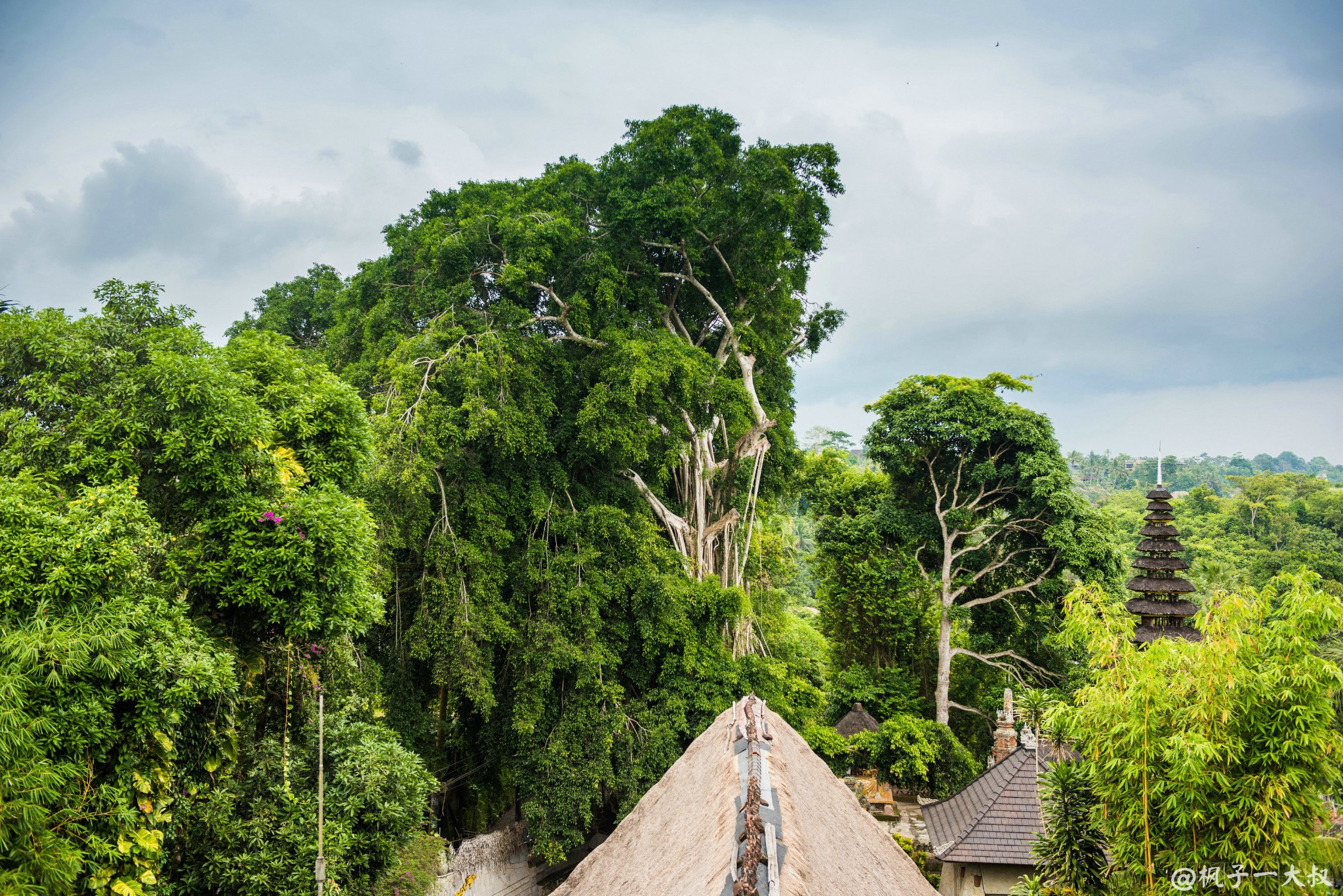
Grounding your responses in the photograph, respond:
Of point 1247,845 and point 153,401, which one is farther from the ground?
point 153,401

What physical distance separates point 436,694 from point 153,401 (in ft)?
20.9

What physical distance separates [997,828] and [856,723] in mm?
7187

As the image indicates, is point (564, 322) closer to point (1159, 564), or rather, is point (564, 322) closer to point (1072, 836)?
point (1072, 836)

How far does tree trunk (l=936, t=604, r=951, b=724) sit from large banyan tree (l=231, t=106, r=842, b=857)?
4.92 meters

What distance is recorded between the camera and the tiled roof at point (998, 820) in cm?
794

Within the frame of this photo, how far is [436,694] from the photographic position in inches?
397

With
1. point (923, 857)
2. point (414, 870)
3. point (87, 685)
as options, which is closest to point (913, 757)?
point (923, 857)

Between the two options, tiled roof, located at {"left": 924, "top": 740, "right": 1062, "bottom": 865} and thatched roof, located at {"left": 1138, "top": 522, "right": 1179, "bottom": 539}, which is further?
thatched roof, located at {"left": 1138, "top": 522, "right": 1179, "bottom": 539}

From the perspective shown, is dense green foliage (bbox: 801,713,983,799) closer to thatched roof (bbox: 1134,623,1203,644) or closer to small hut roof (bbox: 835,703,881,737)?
small hut roof (bbox: 835,703,881,737)

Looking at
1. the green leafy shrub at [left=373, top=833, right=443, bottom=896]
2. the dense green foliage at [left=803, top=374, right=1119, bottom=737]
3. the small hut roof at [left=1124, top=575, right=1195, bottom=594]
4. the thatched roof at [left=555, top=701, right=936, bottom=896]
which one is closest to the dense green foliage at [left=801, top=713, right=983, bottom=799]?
the dense green foliage at [left=803, top=374, right=1119, bottom=737]

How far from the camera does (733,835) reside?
10.5 feet

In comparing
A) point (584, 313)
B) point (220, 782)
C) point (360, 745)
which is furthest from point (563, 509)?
point (220, 782)

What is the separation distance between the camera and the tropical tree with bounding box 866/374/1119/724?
13070 millimetres

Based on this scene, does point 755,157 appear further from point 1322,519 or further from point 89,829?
point 1322,519
